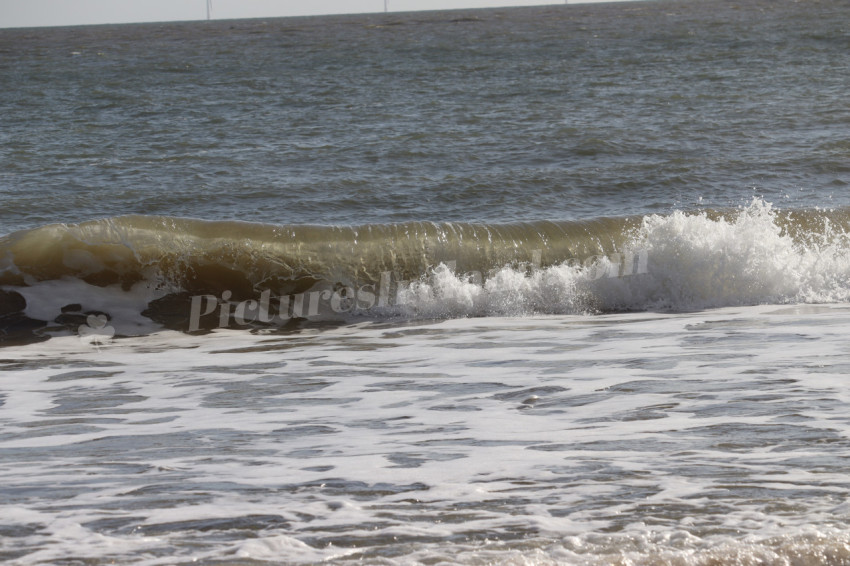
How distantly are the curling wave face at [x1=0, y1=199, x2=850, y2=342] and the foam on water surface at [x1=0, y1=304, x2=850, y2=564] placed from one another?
1.17 meters

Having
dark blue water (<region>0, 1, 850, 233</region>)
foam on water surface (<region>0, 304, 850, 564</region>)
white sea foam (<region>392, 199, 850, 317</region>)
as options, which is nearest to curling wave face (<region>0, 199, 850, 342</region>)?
white sea foam (<region>392, 199, 850, 317</region>)

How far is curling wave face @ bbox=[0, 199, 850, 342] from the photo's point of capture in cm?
779

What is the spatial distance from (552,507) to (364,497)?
2.24 ft

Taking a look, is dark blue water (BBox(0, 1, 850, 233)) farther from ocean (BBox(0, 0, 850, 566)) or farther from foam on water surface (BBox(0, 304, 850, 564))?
foam on water surface (BBox(0, 304, 850, 564))

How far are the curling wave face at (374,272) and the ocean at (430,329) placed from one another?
27 millimetres

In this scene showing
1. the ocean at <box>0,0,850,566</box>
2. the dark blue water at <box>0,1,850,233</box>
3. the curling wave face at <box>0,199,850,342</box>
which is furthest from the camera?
the dark blue water at <box>0,1,850,233</box>

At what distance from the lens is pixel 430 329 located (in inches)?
283

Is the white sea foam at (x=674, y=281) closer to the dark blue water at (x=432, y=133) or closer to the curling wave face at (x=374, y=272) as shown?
Answer: the curling wave face at (x=374, y=272)

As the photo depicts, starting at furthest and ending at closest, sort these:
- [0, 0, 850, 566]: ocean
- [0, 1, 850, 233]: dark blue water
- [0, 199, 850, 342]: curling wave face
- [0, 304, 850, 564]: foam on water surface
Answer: [0, 1, 850, 233]: dark blue water < [0, 199, 850, 342]: curling wave face < [0, 0, 850, 566]: ocean < [0, 304, 850, 564]: foam on water surface

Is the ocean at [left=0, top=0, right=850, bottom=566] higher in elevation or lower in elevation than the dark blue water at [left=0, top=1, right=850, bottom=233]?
lower

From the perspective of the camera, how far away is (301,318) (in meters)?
7.85

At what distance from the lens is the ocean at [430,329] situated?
3.19 m

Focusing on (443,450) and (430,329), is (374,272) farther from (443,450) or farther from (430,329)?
(443,450)

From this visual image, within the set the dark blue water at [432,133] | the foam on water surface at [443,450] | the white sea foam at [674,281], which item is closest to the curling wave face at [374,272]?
the white sea foam at [674,281]
